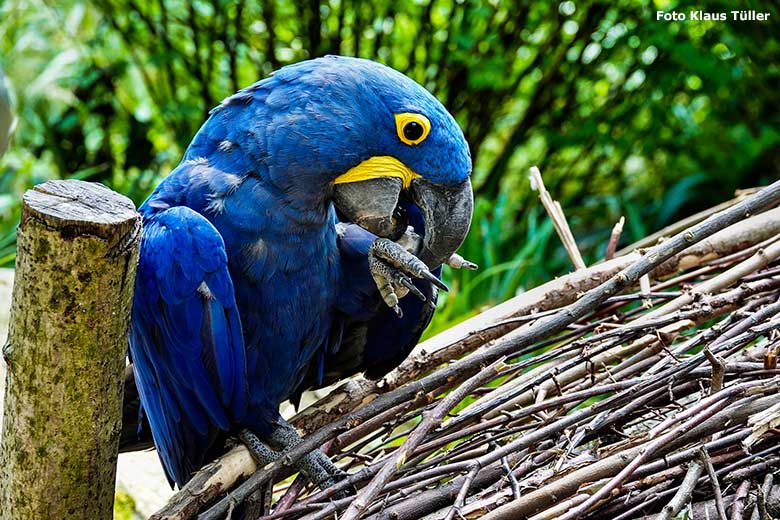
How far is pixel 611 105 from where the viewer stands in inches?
145

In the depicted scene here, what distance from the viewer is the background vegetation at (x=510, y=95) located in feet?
11.1

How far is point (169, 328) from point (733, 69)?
108 inches

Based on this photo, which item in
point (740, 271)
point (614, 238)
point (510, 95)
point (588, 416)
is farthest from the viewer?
point (510, 95)

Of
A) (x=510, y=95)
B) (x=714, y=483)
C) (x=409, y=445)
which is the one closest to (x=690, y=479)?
(x=714, y=483)

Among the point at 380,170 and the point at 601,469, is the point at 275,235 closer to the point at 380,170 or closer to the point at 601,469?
the point at 380,170

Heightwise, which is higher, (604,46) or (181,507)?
(604,46)

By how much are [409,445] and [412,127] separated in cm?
52

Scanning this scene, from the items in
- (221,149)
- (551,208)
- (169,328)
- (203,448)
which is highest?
(221,149)

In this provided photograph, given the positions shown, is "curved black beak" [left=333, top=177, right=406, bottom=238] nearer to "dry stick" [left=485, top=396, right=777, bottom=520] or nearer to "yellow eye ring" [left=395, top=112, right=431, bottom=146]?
"yellow eye ring" [left=395, top=112, right=431, bottom=146]

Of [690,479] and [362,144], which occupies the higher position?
[362,144]

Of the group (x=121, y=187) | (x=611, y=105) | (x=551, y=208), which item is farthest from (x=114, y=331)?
(x=611, y=105)

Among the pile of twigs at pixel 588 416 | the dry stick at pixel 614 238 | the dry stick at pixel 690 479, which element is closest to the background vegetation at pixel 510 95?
the dry stick at pixel 614 238

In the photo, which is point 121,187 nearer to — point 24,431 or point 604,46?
point 604,46

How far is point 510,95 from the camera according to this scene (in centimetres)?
378
